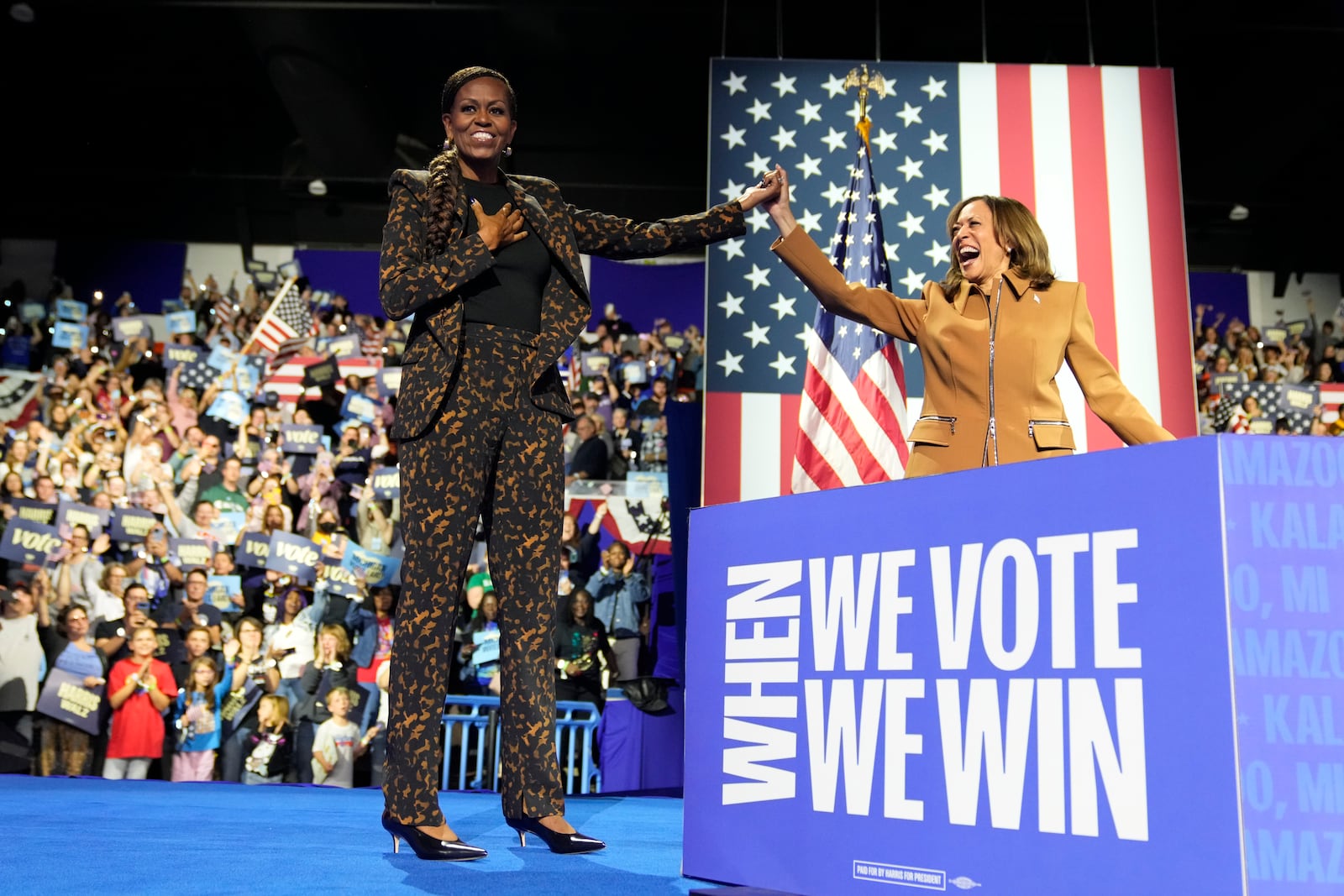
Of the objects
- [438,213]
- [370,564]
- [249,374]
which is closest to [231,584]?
[370,564]

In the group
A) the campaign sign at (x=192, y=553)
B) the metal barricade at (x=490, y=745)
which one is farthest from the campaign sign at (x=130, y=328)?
the metal barricade at (x=490, y=745)

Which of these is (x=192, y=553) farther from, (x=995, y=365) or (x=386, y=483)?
(x=995, y=365)

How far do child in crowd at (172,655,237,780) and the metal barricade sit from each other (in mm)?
1119

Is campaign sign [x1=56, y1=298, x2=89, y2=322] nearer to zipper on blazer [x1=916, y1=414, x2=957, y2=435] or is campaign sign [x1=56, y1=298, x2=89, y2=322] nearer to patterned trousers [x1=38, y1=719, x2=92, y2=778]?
patterned trousers [x1=38, y1=719, x2=92, y2=778]

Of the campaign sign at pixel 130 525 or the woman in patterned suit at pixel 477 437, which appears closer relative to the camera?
the woman in patterned suit at pixel 477 437

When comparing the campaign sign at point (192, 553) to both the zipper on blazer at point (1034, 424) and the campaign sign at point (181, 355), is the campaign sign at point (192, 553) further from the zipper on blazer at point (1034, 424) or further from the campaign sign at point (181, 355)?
the zipper on blazer at point (1034, 424)

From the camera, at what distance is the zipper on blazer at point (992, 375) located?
230 cm

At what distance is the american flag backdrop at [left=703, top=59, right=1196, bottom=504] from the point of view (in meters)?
4.69

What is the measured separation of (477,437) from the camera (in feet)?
6.95

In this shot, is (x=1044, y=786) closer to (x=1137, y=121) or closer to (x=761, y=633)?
(x=761, y=633)

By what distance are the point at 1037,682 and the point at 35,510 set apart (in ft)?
→ 21.4

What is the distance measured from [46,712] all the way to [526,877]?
179 inches

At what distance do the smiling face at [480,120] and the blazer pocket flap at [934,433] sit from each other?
3.37ft

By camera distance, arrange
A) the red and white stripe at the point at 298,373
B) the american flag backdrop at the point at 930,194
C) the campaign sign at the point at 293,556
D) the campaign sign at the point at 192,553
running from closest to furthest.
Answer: the american flag backdrop at the point at 930,194
the campaign sign at the point at 293,556
the campaign sign at the point at 192,553
the red and white stripe at the point at 298,373
